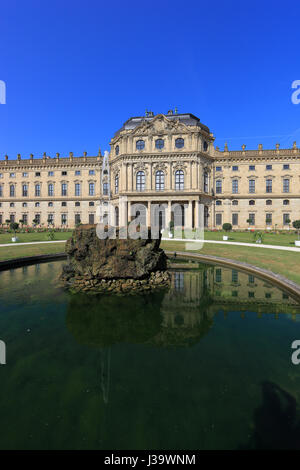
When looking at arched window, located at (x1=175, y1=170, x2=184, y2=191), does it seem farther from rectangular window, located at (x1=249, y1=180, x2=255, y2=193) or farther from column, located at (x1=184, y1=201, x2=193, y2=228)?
rectangular window, located at (x1=249, y1=180, x2=255, y2=193)

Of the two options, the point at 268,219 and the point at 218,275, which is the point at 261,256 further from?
the point at 268,219

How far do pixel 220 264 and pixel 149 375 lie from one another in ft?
41.8

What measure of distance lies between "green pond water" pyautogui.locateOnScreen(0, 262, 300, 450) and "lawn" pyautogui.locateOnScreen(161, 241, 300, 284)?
4235 mm

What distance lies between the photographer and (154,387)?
4.50m

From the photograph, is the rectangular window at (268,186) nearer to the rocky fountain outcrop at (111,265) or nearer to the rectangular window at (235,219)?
the rectangular window at (235,219)

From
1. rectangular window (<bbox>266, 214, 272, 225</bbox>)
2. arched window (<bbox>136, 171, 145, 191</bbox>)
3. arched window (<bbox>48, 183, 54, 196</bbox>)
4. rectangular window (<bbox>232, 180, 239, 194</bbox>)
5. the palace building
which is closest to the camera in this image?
Answer: the palace building

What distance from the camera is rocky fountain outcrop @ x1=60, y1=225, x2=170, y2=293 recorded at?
11.2 metres

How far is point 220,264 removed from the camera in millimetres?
16297

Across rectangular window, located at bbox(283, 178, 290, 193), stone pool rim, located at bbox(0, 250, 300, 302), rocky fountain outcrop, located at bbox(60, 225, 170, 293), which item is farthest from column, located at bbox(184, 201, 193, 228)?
rocky fountain outcrop, located at bbox(60, 225, 170, 293)

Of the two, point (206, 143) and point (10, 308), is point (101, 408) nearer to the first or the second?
point (10, 308)

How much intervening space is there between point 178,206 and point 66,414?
3619cm

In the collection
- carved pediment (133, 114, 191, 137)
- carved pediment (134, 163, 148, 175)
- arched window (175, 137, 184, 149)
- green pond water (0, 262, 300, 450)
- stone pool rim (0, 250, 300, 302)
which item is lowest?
green pond water (0, 262, 300, 450)

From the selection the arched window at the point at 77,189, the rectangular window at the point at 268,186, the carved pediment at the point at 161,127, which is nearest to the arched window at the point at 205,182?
the carved pediment at the point at 161,127

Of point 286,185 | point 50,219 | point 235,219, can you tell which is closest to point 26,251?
point 50,219
